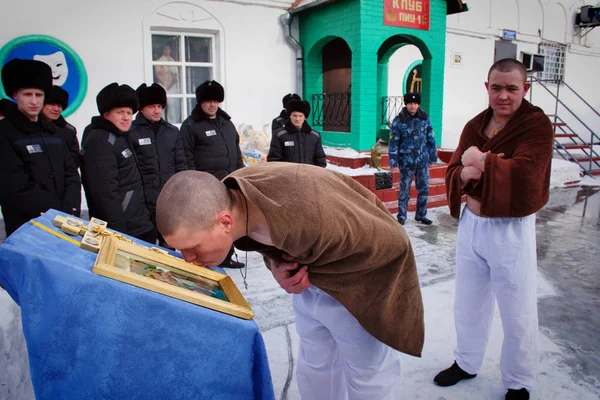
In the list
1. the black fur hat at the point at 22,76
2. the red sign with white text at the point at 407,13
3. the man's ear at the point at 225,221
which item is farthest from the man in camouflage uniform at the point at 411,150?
the man's ear at the point at 225,221

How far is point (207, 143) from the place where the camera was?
16.1 feet

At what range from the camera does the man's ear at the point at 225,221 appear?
1405 millimetres

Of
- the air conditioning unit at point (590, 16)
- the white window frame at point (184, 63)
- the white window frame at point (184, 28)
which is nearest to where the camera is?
the white window frame at point (184, 28)

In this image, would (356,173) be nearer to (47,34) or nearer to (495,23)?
(47,34)

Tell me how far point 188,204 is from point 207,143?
12.0 ft

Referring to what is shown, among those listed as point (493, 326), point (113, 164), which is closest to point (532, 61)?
point (493, 326)

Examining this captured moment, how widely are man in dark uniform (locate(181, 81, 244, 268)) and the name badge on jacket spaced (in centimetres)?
158

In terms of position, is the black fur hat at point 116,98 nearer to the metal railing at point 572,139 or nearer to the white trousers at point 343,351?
the white trousers at point 343,351

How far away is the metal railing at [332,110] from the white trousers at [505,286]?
7158 mm

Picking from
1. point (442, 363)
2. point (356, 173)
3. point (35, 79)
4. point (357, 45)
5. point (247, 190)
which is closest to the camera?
point (247, 190)

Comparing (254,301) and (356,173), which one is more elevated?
(356,173)

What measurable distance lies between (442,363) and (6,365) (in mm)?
2475

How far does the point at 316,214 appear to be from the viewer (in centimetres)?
144

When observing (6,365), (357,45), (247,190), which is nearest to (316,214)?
(247,190)
